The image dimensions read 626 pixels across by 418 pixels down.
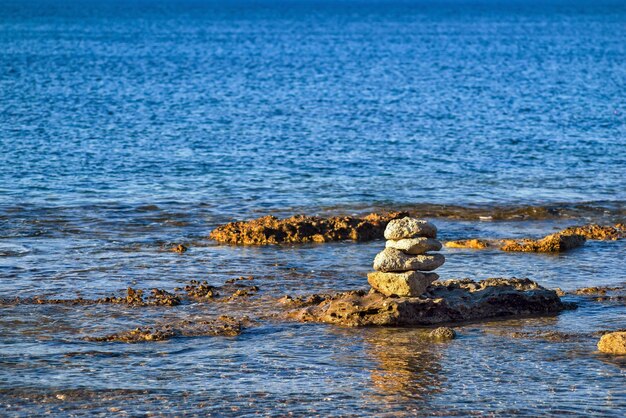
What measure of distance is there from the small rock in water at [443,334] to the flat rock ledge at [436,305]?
76 cm

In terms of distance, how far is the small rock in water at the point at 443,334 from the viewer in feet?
56.4

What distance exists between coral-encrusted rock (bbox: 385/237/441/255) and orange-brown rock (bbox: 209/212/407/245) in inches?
251

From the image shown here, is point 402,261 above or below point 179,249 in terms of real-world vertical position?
above

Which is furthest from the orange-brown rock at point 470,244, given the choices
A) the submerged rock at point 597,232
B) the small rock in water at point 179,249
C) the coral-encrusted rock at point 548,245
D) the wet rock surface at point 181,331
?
the wet rock surface at point 181,331

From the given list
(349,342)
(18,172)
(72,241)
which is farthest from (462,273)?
(18,172)

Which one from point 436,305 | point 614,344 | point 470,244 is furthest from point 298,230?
point 614,344

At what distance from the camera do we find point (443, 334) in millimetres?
17234

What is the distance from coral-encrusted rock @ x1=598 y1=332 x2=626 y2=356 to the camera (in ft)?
53.5

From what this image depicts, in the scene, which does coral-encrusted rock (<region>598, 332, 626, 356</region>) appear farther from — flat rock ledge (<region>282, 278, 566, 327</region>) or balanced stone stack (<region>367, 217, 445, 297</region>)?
balanced stone stack (<region>367, 217, 445, 297</region>)

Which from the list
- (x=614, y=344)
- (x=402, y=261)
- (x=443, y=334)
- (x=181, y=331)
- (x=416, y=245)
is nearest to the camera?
(x=614, y=344)

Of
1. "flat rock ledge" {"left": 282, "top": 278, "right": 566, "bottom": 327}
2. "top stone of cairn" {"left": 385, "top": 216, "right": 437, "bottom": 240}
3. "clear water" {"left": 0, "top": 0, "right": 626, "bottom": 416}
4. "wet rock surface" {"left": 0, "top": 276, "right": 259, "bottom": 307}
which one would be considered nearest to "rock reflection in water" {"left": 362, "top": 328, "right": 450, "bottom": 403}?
"clear water" {"left": 0, "top": 0, "right": 626, "bottom": 416}

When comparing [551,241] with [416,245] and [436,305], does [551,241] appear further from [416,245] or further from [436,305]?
[436,305]

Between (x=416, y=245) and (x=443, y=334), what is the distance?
183 centimetres

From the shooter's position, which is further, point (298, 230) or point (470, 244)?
point (298, 230)
